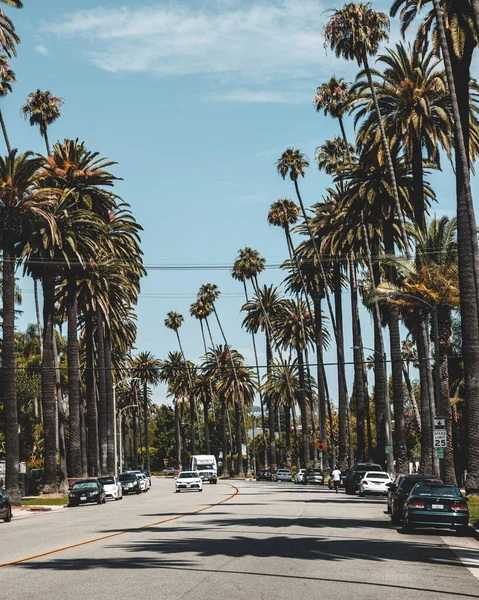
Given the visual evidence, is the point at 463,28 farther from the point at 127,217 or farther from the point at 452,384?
the point at 127,217

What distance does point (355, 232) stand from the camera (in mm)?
63844

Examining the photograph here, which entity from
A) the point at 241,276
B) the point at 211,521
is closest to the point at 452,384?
the point at 211,521

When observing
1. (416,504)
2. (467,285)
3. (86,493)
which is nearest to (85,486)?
(86,493)

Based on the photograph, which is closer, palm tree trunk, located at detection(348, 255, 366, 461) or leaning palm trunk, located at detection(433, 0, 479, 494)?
leaning palm trunk, located at detection(433, 0, 479, 494)

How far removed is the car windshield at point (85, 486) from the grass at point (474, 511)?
22.9 metres

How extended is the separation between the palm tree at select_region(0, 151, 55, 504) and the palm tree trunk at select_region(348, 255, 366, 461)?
84.1ft

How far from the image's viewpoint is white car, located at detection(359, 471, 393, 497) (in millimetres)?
49094

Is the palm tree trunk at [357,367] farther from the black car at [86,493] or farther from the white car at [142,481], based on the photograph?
the black car at [86,493]

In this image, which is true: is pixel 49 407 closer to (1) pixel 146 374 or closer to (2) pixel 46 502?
(2) pixel 46 502

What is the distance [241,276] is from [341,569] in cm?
10086

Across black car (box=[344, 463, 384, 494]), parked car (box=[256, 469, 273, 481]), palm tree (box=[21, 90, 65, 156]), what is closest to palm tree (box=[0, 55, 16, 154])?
palm tree (box=[21, 90, 65, 156])

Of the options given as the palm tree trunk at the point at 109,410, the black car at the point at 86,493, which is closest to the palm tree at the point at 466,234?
the black car at the point at 86,493

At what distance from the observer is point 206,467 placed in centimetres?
9394

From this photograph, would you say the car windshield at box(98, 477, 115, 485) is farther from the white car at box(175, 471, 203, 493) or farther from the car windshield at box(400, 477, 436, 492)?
the car windshield at box(400, 477, 436, 492)
